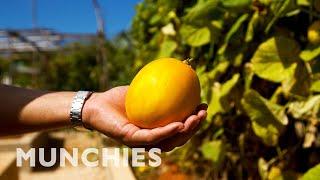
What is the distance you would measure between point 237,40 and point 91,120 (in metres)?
0.82

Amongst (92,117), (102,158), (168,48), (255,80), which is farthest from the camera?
(102,158)

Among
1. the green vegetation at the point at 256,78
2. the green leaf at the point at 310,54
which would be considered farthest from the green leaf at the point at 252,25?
the green leaf at the point at 310,54

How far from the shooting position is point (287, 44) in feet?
4.94

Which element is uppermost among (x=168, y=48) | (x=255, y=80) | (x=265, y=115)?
(x=168, y=48)

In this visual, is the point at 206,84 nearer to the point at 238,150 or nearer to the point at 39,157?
the point at 238,150

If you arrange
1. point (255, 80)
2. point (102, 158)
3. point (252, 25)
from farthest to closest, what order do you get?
point (102, 158)
point (255, 80)
point (252, 25)

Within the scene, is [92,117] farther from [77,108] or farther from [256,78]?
[256,78]

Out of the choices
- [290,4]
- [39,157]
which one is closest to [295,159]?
[290,4]

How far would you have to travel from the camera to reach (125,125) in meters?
1.04

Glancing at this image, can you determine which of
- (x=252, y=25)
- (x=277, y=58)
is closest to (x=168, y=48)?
(x=252, y=25)

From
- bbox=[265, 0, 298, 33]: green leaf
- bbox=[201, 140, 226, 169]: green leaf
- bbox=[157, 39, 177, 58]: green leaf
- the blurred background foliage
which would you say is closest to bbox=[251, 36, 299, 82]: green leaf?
the blurred background foliage

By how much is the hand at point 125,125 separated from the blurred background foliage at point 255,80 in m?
0.43

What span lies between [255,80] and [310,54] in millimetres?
490

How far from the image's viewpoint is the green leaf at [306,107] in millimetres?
1372
